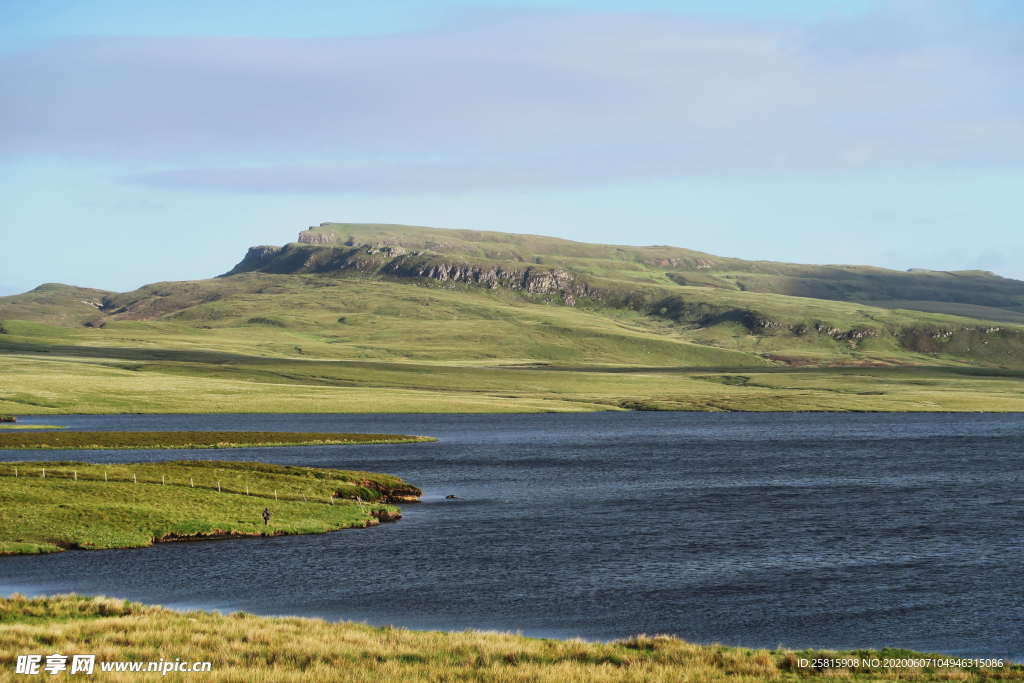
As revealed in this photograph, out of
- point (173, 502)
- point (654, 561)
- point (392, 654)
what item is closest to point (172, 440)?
point (173, 502)

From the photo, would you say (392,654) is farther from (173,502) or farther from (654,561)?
(173,502)

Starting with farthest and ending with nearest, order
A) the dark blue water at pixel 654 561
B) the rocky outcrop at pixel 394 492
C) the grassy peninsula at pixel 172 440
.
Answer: the grassy peninsula at pixel 172 440, the rocky outcrop at pixel 394 492, the dark blue water at pixel 654 561

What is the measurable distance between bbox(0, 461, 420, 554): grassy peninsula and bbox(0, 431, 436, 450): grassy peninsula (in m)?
37.6

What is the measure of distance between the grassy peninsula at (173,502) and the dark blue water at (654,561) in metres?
2.84

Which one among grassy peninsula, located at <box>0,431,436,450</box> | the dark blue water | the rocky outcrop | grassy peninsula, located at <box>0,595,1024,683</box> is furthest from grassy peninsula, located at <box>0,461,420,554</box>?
grassy peninsula, located at <box>0,431,436,450</box>

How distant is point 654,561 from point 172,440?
92563 millimetres

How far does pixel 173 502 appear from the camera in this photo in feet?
251

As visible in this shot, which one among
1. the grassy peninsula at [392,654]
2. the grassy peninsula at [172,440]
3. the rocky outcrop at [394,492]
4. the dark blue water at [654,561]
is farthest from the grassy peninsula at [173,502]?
the grassy peninsula at [172,440]

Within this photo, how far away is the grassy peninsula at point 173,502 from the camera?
67000mm

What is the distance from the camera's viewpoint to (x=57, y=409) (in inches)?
7638

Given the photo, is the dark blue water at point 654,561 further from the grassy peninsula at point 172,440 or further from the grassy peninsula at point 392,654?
Answer: the grassy peninsula at point 172,440

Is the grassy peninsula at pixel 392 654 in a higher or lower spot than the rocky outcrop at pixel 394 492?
higher

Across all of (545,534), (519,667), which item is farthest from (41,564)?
(519,667)

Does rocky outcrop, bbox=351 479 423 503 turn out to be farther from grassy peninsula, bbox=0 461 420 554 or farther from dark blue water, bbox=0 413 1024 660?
dark blue water, bbox=0 413 1024 660
